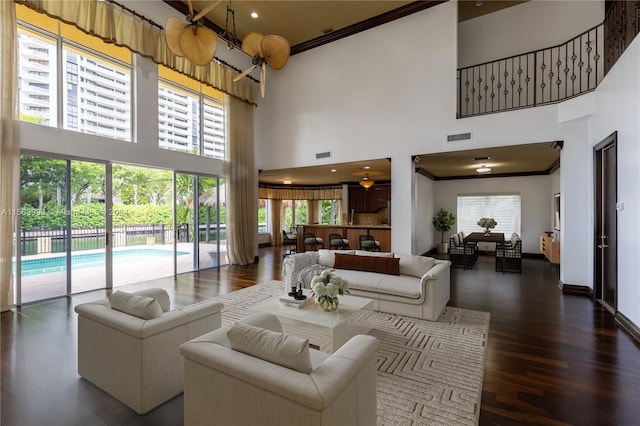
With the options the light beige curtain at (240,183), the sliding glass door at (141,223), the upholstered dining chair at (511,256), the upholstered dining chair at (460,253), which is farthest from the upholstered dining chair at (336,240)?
the sliding glass door at (141,223)

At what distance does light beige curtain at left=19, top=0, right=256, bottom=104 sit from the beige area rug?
510 centimetres

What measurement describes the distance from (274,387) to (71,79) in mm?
6398

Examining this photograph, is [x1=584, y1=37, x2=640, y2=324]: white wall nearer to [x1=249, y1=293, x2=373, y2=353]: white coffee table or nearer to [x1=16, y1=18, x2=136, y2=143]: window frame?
[x1=249, y1=293, x2=373, y2=353]: white coffee table

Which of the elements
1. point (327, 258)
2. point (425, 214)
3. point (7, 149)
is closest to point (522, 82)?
point (425, 214)

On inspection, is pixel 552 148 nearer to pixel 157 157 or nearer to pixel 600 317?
pixel 600 317

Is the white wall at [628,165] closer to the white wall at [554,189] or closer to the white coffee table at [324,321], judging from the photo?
the white coffee table at [324,321]

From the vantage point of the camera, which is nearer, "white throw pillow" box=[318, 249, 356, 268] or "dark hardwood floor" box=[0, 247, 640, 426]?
"dark hardwood floor" box=[0, 247, 640, 426]

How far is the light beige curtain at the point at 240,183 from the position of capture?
26.1 feet

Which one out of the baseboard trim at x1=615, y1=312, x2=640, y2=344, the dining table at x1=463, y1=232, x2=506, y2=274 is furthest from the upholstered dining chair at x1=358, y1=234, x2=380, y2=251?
the baseboard trim at x1=615, y1=312, x2=640, y2=344

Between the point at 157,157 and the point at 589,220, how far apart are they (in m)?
8.12

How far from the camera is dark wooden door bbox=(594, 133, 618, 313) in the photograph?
4141mm

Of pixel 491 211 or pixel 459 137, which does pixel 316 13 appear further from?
pixel 491 211

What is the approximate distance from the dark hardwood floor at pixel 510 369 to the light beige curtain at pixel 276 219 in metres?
8.28

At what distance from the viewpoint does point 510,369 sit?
276 centimetres
